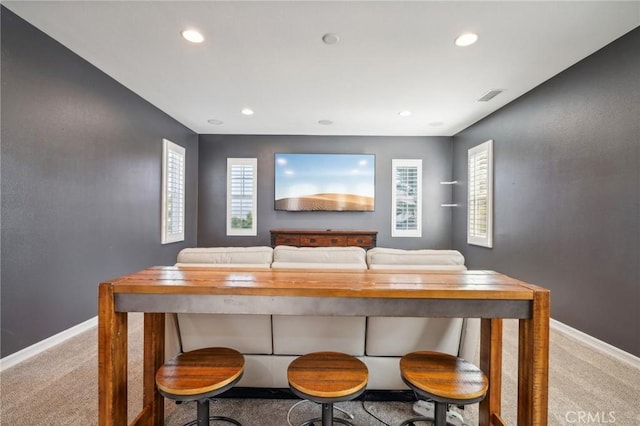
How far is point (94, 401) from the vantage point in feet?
5.77

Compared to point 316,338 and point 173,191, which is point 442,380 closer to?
point 316,338

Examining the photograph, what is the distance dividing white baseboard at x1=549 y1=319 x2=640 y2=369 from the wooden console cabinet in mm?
2752

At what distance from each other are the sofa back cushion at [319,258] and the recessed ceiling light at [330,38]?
1.81 m

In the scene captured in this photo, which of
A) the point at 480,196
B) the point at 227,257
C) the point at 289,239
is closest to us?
the point at 227,257

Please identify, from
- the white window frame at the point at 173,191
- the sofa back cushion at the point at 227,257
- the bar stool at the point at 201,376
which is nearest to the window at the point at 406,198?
the white window frame at the point at 173,191

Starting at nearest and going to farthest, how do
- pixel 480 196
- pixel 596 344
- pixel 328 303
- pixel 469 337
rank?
pixel 328 303 < pixel 469 337 < pixel 596 344 < pixel 480 196

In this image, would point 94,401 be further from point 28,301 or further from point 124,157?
point 124,157

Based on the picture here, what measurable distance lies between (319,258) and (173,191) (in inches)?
145

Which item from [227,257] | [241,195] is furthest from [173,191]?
[227,257]

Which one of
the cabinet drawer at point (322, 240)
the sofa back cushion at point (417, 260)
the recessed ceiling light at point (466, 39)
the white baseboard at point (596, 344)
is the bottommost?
the white baseboard at point (596, 344)

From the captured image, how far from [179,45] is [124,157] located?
1.70 meters

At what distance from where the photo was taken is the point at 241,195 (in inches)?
219

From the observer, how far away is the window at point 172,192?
429 cm

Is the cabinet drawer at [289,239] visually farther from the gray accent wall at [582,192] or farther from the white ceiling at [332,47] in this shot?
the gray accent wall at [582,192]
